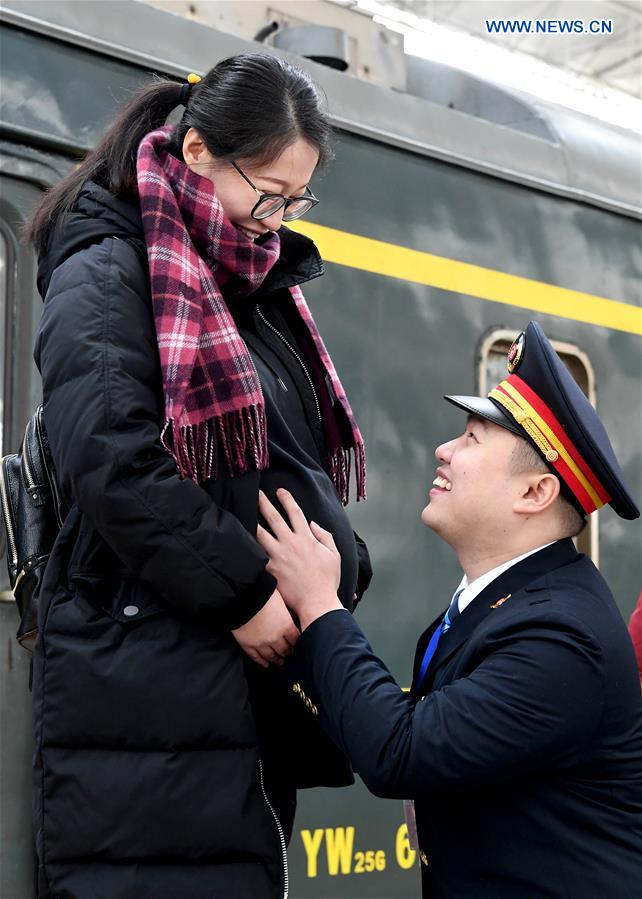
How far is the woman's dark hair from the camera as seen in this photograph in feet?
6.26

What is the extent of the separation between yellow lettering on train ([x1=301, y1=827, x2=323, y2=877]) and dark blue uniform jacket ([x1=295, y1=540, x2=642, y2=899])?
112 cm

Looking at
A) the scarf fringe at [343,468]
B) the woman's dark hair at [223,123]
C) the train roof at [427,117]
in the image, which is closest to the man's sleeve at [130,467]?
the woman's dark hair at [223,123]

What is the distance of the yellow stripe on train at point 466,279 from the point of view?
3.21m

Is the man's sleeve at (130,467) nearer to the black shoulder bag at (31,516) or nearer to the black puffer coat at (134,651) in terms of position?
the black puffer coat at (134,651)

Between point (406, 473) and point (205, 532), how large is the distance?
165cm

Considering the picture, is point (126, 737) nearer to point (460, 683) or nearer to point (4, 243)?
point (460, 683)

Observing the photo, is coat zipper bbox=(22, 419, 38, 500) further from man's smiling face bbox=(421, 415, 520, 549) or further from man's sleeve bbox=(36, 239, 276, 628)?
man's smiling face bbox=(421, 415, 520, 549)

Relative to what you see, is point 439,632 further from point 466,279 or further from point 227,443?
point 466,279

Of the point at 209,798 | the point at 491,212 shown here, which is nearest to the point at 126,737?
the point at 209,798

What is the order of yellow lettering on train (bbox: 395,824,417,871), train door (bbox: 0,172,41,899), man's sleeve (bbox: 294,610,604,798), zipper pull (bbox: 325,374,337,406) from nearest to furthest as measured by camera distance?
1. man's sleeve (bbox: 294,610,604,798)
2. zipper pull (bbox: 325,374,337,406)
3. train door (bbox: 0,172,41,899)
4. yellow lettering on train (bbox: 395,824,417,871)

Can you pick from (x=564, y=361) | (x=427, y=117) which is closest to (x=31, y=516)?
(x=427, y=117)

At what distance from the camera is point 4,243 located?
8.77 feet

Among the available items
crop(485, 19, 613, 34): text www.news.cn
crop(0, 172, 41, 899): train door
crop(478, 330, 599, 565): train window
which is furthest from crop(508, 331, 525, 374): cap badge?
crop(485, 19, 613, 34): text www.news.cn

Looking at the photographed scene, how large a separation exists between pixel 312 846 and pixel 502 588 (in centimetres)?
129
